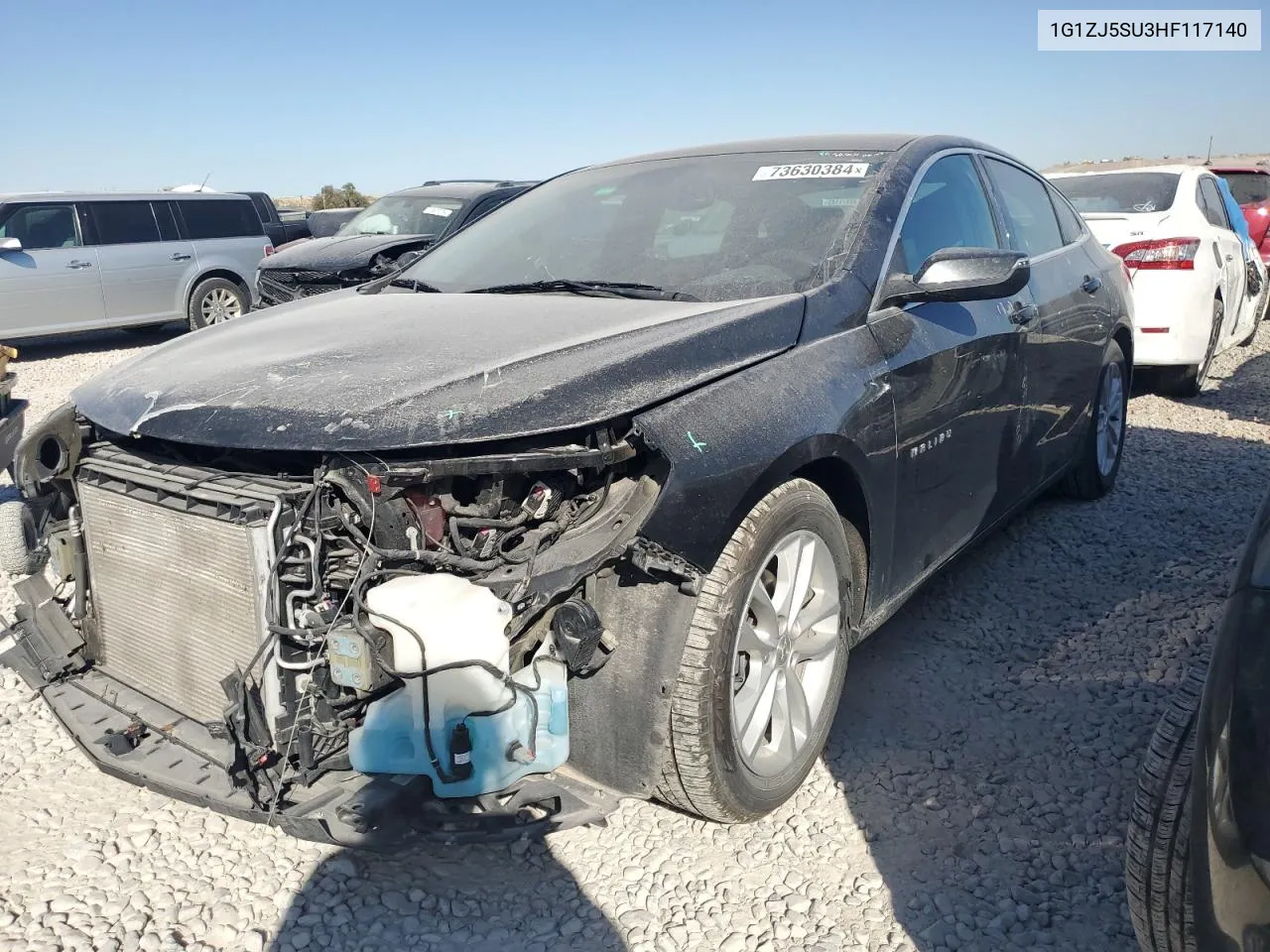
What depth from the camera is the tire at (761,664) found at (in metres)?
2.34

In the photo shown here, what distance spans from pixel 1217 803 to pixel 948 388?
1820 mm

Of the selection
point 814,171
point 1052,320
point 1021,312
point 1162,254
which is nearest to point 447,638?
point 814,171

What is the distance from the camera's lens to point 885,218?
10.2 ft

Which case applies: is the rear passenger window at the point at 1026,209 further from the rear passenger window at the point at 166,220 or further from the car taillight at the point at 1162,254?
the rear passenger window at the point at 166,220

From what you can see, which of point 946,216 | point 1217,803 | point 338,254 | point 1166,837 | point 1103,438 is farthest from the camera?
point 338,254

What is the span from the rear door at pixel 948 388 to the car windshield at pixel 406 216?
7446 millimetres

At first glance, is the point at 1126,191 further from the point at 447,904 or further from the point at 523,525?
the point at 447,904

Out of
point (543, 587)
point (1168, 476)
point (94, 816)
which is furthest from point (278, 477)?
point (1168, 476)

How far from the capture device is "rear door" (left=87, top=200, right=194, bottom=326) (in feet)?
37.2

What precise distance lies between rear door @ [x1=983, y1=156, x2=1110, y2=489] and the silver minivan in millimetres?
8921

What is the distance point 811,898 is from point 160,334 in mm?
13195

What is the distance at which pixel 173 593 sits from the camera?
246 cm

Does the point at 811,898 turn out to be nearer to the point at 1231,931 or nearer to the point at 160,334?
the point at 1231,931

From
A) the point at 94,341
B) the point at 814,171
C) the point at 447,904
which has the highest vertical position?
the point at 814,171
